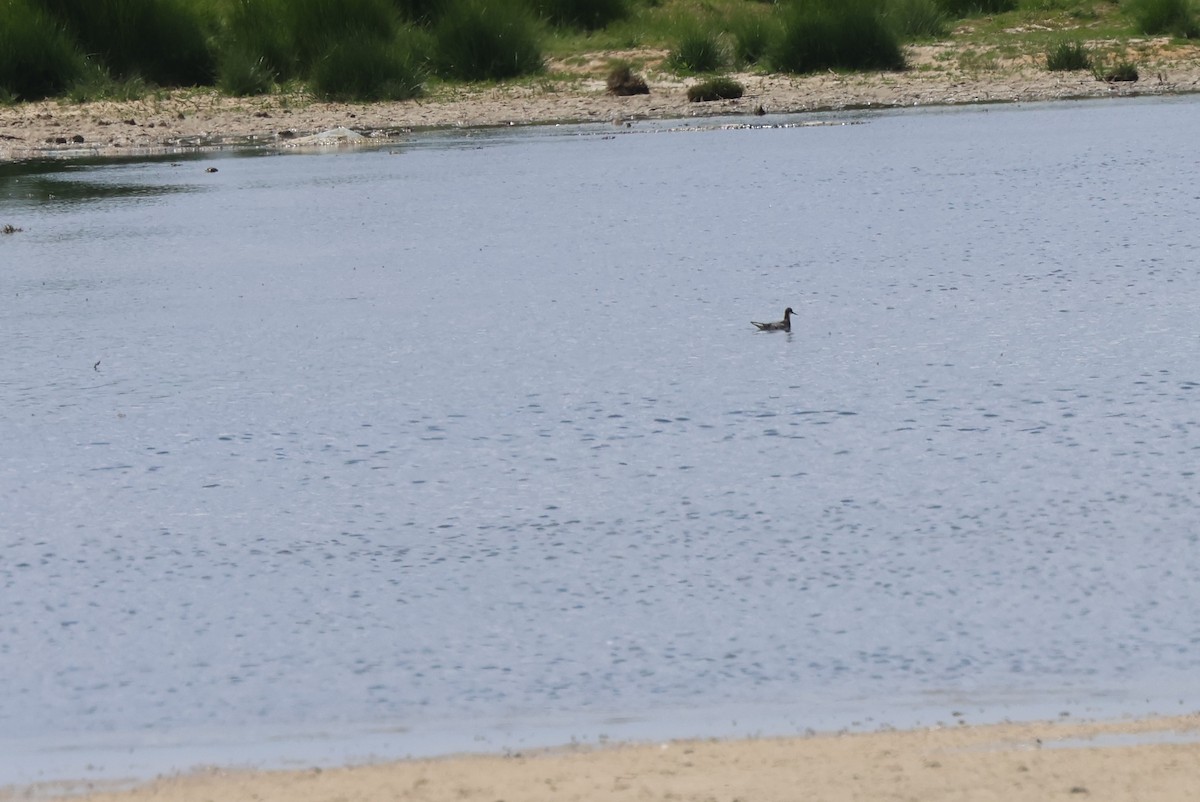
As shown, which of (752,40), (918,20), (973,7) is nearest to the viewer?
(752,40)

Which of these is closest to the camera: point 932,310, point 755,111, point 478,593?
point 478,593

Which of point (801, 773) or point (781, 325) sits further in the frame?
point (781, 325)

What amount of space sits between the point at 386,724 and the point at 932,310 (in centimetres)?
681

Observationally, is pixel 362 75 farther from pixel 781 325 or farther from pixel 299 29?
pixel 781 325

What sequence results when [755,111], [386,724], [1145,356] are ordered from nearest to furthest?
[386,724], [1145,356], [755,111]

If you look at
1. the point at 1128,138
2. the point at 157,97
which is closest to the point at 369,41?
the point at 157,97

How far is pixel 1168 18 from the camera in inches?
1330

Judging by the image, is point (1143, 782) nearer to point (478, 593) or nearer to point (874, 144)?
point (478, 593)

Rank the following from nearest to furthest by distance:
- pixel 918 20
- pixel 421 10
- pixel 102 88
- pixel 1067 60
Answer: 1. pixel 1067 60
2. pixel 102 88
3. pixel 918 20
4. pixel 421 10

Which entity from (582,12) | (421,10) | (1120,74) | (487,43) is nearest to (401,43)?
(487,43)

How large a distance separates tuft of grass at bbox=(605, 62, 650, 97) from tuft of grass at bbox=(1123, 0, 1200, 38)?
31.3 feet

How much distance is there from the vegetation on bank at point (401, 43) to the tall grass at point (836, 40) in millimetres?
23

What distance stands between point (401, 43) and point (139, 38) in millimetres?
4389

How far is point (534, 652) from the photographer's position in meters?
5.70
